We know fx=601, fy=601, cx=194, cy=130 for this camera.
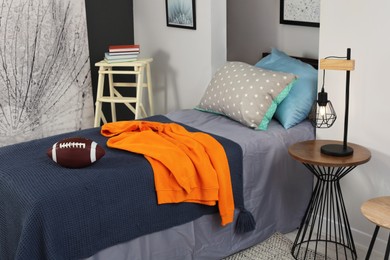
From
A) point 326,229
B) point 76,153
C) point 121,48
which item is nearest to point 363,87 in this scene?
point 326,229

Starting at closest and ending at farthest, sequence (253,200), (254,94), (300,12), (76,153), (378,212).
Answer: (378,212), (76,153), (253,200), (254,94), (300,12)

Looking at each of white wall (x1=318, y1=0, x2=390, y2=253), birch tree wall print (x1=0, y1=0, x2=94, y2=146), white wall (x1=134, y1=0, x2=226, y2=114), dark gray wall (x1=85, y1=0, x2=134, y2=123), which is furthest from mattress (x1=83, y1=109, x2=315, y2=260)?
dark gray wall (x1=85, y1=0, x2=134, y2=123)

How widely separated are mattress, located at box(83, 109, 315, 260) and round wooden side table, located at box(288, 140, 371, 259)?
0.16 metres

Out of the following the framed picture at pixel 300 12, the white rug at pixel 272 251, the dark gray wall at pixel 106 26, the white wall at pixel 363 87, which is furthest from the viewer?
the dark gray wall at pixel 106 26

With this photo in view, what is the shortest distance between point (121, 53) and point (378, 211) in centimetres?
244

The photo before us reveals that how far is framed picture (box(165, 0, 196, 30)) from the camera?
434cm

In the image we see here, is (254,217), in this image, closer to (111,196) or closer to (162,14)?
(111,196)

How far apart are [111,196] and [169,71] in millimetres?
2110

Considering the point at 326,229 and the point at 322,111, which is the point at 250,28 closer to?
the point at 322,111

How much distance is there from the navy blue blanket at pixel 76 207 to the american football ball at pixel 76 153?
0.04 meters

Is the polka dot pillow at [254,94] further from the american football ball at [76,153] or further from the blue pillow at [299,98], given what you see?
the american football ball at [76,153]

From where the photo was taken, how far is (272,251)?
3.33m

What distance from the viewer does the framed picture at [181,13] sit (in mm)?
4336

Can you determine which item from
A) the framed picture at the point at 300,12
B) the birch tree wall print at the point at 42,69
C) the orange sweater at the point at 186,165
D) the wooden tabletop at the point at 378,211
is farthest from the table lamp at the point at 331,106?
the birch tree wall print at the point at 42,69
